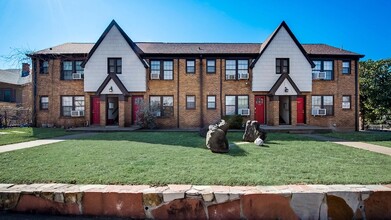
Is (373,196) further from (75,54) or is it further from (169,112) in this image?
(75,54)

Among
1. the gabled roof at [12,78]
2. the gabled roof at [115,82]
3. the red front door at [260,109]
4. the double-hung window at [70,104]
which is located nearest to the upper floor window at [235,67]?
the red front door at [260,109]

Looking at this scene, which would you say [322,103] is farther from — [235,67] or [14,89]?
[14,89]

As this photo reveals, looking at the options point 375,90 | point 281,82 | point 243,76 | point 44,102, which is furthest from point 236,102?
point 44,102

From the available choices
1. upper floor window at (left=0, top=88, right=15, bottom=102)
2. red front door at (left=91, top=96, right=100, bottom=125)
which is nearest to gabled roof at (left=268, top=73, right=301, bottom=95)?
red front door at (left=91, top=96, right=100, bottom=125)

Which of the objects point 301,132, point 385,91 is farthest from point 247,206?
point 385,91

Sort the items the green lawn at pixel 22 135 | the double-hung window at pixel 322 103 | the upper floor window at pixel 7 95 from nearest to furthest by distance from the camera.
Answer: the green lawn at pixel 22 135, the double-hung window at pixel 322 103, the upper floor window at pixel 7 95

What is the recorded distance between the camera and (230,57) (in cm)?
1644

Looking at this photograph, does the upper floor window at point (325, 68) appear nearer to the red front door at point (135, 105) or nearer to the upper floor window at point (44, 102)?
the red front door at point (135, 105)

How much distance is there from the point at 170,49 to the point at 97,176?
48.9 feet

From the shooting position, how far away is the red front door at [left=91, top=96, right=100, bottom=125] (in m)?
16.6

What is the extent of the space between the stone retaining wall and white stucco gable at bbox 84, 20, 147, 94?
531 inches

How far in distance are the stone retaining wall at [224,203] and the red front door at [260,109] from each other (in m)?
13.4

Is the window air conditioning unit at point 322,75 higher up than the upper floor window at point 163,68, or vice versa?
the upper floor window at point 163,68

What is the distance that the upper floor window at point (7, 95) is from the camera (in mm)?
27266
